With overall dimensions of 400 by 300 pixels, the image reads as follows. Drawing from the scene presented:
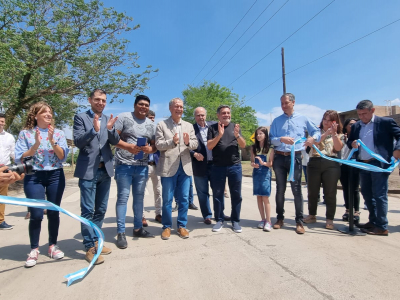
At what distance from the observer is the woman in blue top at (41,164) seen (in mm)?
3059

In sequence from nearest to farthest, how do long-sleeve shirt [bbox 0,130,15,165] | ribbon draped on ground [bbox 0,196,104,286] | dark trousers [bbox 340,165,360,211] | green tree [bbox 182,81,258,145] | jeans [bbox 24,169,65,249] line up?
1. ribbon draped on ground [bbox 0,196,104,286]
2. jeans [bbox 24,169,65,249]
3. dark trousers [bbox 340,165,360,211]
4. long-sleeve shirt [bbox 0,130,15,165]
5. green tree [bbox 182,81,258,145]

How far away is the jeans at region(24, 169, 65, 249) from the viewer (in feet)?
10.1

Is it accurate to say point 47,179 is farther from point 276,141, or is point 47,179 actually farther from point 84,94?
point 84,94

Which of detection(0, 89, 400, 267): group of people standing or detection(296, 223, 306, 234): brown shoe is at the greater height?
detection(0, 89, 400, 267): group of people standing

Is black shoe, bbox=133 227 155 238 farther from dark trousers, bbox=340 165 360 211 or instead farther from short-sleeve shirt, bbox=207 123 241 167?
dark trousers, bbox=340 165 360 211

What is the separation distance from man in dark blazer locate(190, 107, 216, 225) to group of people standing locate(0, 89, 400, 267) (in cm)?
2

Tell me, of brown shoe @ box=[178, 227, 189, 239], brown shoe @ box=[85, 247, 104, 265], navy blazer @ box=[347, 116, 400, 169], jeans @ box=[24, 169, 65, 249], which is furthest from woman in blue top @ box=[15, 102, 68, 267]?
navy blazer @ box=[347, 116, 400, 169]

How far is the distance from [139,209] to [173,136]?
1.28 m

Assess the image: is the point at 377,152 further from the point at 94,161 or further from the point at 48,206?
the point at 48,206

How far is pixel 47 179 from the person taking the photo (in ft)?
10.5

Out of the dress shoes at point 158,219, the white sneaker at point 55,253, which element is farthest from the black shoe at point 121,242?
the dress shoes at point 158,219

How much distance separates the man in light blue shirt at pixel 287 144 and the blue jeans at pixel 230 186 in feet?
2.29

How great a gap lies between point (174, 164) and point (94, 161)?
1.23 meters

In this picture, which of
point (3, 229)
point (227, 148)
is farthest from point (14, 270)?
point (227, 148)
